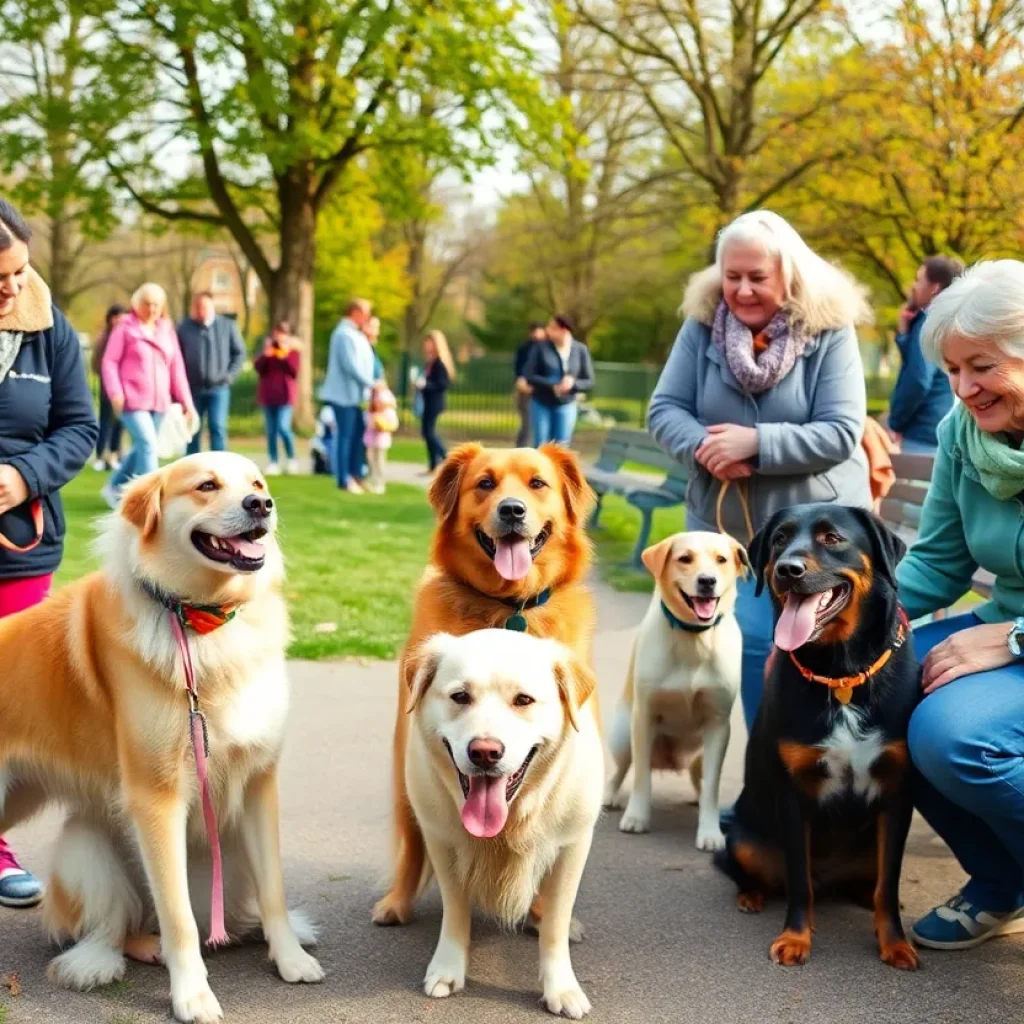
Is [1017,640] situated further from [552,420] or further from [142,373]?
[552,420]

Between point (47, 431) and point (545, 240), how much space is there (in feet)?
110

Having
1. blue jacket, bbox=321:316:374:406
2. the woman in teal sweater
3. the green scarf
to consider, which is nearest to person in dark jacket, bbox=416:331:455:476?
blue jacket, bbox=321:316:374:406

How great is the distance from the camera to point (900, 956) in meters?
3.53

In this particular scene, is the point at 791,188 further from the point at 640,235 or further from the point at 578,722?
the point at 578,722

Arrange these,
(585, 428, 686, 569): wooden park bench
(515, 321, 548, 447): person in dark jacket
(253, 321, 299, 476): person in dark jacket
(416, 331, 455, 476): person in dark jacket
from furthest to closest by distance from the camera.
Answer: (416, 331, 455, 476): person in dark jacket → (253, 321, 299, 476): person in dark jacket → (515, 321, 548, 447): person in dark jacket → (585, 428, 686, 569): wooden park bench

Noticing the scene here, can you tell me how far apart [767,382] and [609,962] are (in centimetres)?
218

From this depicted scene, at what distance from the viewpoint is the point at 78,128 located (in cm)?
2088

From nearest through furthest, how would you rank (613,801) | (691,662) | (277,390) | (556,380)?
1. (691,662)
2. (613,801)
3. (556,380)
4. (277,390)

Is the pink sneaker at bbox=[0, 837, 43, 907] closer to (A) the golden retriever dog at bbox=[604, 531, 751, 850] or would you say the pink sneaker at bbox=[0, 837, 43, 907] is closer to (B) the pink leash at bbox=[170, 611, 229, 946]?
(B) the pink leash at bbox=[170, 611, 229, 946]

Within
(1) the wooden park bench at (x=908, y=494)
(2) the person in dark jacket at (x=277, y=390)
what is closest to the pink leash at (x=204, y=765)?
(1) the wooden park bench at (x=908, y=494)

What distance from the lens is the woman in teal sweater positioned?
3291 millimetres

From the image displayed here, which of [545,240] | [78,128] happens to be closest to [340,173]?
[78,128]

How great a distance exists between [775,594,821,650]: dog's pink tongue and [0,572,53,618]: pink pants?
97.2 inches

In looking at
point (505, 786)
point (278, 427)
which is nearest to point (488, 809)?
point (505, 786)
